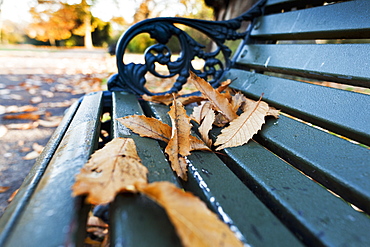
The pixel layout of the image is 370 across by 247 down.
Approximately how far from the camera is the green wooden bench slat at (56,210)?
0.36 m

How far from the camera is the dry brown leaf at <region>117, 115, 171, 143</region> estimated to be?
30.4 inches

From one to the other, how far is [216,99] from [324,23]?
65 centimetres

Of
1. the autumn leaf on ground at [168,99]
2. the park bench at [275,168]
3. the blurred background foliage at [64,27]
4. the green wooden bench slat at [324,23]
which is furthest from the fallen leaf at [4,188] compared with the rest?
the blurred background foliage at [64,27]

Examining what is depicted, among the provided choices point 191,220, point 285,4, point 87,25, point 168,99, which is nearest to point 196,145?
point 191,220

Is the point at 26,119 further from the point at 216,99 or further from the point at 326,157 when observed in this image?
the point at 326,157

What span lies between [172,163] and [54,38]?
2628 cm

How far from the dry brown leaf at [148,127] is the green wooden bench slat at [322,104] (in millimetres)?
566

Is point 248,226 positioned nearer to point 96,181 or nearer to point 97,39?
point 96,181

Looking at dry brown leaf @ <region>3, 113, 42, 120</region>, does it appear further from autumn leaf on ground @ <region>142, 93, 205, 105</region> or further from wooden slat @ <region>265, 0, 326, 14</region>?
wooden slat @ <region>265, 0, 326, 14</region>

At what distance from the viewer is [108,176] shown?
0.46 m

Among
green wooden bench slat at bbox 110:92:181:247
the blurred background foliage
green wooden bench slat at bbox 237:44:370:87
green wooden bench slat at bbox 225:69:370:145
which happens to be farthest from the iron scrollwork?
the blurred background foliage

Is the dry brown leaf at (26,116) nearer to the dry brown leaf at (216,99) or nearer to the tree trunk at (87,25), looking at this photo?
the dry brown leaf at (216,99)

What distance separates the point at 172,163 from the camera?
638mm

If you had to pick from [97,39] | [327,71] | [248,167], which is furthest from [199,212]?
[97,39]
